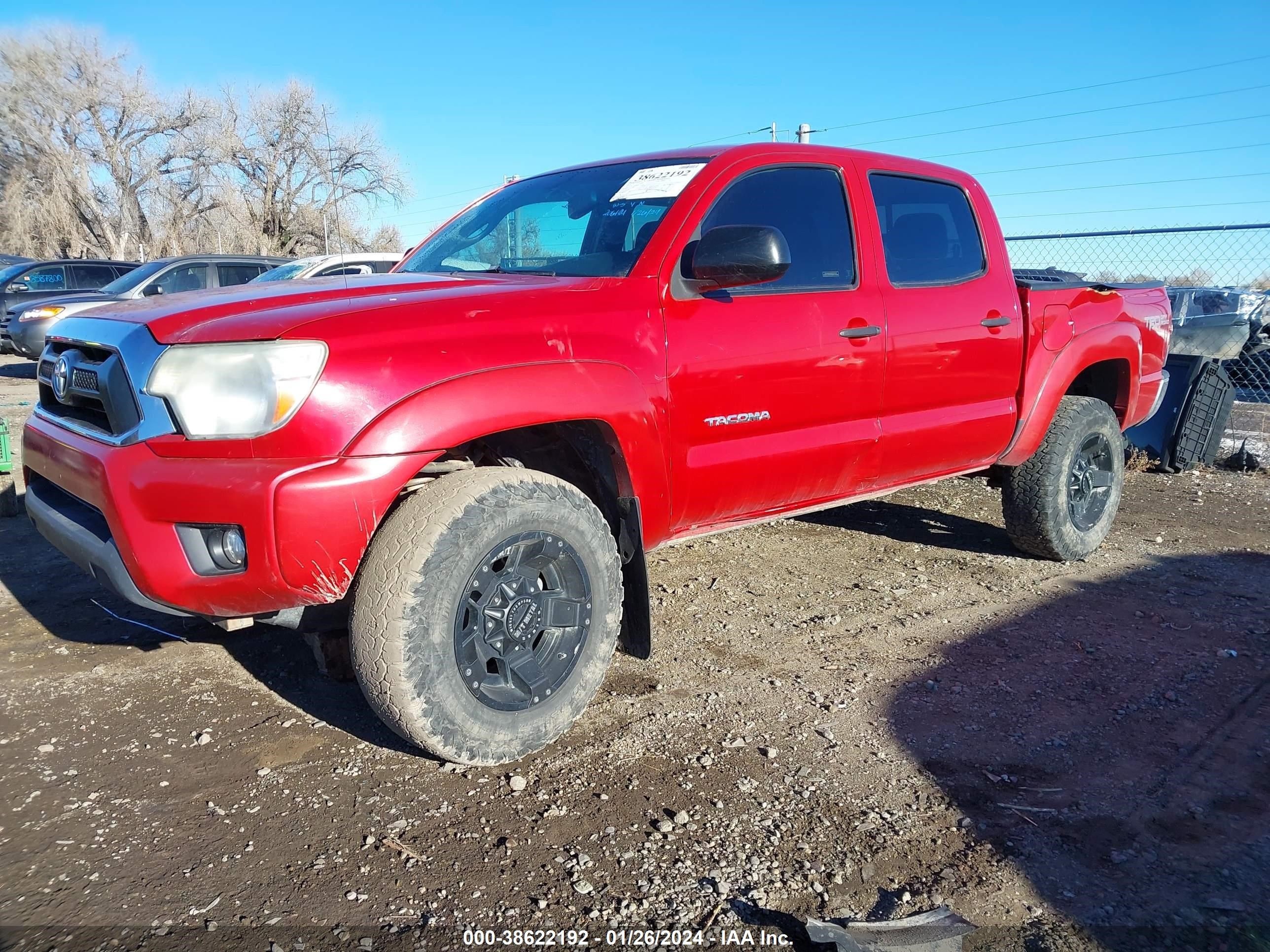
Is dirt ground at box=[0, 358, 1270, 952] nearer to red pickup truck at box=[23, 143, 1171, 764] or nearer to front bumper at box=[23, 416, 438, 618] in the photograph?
red pickup truck at box=[23, 143, 1171, 764]

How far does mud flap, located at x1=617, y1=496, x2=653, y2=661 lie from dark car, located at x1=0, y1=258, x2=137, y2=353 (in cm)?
1420

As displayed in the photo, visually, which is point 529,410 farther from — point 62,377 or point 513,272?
point 62,377

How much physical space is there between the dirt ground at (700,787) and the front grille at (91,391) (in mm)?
1012

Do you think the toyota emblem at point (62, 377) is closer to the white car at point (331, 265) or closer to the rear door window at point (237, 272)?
the white car at point (331, 265)

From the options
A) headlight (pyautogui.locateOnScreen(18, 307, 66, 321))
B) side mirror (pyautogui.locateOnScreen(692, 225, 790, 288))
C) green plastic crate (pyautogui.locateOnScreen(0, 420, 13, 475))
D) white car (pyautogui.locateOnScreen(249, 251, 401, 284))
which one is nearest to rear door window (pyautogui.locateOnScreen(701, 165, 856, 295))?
side mirror (pyautogui.locateOnScreen(692, 225, 790, 288))

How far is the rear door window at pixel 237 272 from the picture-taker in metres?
12.4

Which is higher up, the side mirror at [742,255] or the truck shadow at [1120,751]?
the side mirror at [742,255]

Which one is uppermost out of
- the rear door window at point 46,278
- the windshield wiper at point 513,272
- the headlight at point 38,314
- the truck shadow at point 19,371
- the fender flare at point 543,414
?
the windshield wiper at point 513,272

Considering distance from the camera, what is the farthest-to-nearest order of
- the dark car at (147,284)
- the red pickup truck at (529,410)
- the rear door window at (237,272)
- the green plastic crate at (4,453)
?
1. the rear door window at (237,272)
2. the dark car at (147,284)
3. the green plastic crate at (4,453)
4. the red pickup truck at (529,410)

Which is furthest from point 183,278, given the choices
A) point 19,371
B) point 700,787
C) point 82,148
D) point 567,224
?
point 82,148

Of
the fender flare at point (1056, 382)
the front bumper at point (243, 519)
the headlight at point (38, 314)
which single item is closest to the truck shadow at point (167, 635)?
the front bumper at point (243, 519)

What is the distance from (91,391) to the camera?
2627 mm

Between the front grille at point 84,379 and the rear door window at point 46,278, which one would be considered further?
the rear door window at point 46,278

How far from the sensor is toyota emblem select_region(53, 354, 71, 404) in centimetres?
276
